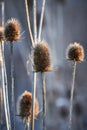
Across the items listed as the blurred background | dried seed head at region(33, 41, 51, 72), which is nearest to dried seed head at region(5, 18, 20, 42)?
dried seed head at region(33, 41, 51, 72)

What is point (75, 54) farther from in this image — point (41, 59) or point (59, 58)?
point (59, 58)

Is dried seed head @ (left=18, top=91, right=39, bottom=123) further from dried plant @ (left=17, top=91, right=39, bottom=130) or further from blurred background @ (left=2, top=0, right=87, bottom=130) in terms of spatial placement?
blurred background @ (left=2, top=0, right=87, bottom=130)

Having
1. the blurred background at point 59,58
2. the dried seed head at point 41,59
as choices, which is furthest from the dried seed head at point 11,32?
the blurred background at point 59,58

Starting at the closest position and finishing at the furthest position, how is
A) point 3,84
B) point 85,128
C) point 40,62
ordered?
point 40,62 < point 3,84 < point 85,128

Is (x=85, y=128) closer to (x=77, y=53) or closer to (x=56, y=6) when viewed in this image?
(x=56, y=6)

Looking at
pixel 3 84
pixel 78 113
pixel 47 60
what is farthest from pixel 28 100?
pixel 78 113

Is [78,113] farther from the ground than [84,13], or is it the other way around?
[84,13]

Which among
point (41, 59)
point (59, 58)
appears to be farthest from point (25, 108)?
point (59, 58)
